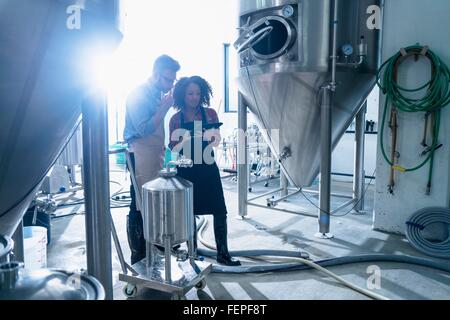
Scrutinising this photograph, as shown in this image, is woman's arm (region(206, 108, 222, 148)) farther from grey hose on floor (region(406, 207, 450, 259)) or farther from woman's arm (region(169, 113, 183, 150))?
grey hose on floor (region(406, 207, 450, 259))

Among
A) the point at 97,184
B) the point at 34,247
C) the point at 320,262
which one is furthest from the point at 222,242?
the point at 97,184

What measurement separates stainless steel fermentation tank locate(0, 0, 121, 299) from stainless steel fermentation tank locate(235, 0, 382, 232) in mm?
1473

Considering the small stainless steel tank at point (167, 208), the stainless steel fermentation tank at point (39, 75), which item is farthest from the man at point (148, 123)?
the stainless steel fermentation tank at point (39, 75)

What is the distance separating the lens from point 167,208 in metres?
1.57

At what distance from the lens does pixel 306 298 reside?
1.78 m

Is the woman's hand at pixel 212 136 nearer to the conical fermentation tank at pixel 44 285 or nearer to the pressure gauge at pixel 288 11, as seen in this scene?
the pressure gauge at pixel 288 11

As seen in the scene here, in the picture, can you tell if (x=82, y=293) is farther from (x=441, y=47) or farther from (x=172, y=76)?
(x=441, y=47)

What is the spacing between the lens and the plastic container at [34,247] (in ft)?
5.90

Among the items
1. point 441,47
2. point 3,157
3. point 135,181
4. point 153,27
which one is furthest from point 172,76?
point 153,27

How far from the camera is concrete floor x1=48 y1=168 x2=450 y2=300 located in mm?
1824

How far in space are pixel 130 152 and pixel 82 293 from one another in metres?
1.23

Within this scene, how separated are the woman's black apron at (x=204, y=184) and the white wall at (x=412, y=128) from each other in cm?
139

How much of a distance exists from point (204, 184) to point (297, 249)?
0.85 metres

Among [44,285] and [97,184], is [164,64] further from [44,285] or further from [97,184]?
[44,285]
